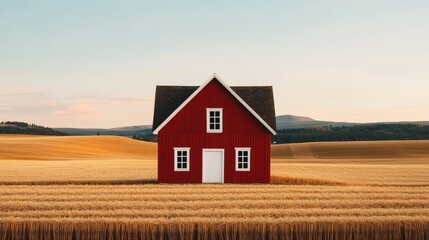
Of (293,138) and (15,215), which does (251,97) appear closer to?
(15,215)

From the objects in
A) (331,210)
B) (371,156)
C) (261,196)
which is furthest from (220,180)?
(371,156)

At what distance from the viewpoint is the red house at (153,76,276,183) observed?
118ft

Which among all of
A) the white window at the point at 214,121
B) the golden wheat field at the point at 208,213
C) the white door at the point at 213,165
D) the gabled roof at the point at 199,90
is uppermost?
the gabled roof at the point at 199,90

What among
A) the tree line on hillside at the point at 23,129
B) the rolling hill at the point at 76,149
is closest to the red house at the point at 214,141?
the rolling hill at the point at 76,149

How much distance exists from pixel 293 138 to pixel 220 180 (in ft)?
349

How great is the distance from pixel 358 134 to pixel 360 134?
0.53 meters

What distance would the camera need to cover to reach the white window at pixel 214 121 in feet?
118

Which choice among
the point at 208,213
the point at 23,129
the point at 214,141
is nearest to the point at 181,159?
the point at 214,141

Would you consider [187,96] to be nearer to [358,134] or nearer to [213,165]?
[213,165]

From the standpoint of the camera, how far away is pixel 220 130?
3609 cm

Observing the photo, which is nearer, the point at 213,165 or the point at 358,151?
the point at 213,165

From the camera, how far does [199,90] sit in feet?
118

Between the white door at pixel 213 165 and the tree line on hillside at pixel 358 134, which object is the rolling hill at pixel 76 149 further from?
the white door at pixel 213 165

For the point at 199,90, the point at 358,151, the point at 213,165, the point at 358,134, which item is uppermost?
the point at 358,134
